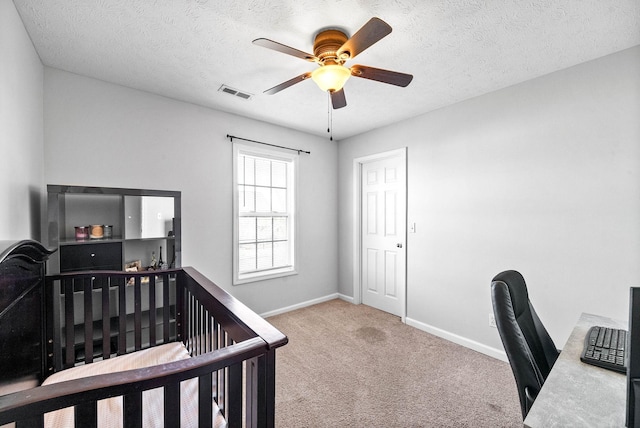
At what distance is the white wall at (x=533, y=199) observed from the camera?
6.66 ft

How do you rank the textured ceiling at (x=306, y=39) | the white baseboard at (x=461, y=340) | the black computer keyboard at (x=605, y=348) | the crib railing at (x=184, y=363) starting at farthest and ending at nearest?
the white baseboard at (x=461, y=340) < the textured ceiling at (x=306, y=39) < the black computer keyboard at (x=605, y=348) < the crib railing at (x=184, y=363)

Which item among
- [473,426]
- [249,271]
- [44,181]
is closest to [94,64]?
[44,181]

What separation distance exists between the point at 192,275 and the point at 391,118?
2.80 metres

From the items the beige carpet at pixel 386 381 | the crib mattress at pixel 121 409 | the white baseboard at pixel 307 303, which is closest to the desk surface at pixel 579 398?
the beige carpet at pixel 386 381

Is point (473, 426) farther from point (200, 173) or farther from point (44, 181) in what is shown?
point (44, 181)

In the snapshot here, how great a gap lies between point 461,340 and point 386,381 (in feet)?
3.68

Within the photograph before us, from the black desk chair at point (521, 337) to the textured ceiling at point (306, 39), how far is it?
1547mm

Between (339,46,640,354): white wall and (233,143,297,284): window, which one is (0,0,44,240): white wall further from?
(339,46,640,354): white wall

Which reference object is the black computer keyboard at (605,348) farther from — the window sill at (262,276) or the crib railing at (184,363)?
the window sill at (262,276)

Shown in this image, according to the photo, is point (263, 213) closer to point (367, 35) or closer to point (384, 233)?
point (384, 233)

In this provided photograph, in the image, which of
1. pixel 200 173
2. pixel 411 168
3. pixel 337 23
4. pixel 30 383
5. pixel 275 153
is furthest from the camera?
pixel 275 153

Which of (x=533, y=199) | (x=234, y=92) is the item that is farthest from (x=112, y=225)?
(x=533, y=199)

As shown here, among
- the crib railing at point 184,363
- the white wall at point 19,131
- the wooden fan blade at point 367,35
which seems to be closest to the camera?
the crib railing at point 184,363

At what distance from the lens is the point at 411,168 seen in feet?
11.1
